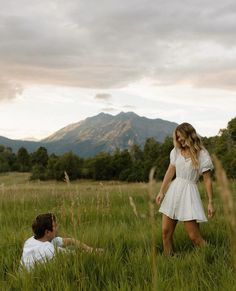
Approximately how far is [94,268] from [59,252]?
0.48 metres

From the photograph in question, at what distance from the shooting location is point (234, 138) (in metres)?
58.3

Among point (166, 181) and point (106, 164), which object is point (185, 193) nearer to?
point (166, 181)

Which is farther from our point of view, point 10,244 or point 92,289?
point 10,244

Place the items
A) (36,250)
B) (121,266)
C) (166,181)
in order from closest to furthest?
1. (121,266)
2. (36,250)
3. (166,181)

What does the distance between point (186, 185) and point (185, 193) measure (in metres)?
0.13

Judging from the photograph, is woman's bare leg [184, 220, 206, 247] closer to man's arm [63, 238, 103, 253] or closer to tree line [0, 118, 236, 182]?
man's arm [63, 238, 103, 253]

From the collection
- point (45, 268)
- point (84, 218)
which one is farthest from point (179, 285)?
point (84, 218)

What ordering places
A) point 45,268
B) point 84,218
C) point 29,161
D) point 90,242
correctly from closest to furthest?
point 45,268 → point 90,242 → point 84,218 → point 29,161

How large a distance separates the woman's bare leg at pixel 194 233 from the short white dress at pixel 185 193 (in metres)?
0.08

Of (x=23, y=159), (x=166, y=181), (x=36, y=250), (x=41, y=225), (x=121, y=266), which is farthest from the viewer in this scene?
(x=23, y=159)

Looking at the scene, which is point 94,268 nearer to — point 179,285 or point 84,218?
point 179,285

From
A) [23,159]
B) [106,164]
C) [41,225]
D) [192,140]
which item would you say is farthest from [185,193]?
[23,159]

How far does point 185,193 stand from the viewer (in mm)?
6844

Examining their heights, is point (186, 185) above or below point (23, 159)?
below
